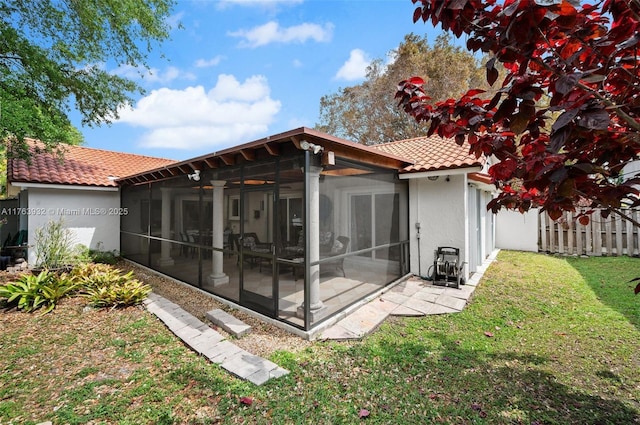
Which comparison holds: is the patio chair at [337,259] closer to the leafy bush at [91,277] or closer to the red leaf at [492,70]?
the red leaf at [492,70]

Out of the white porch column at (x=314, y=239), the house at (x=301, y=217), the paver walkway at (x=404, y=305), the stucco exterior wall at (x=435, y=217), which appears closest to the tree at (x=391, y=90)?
the house at (x=301, y=217)

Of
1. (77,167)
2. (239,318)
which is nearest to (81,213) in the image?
(77,167)

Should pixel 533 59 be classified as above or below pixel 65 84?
below

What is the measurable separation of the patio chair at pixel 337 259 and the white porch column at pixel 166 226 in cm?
554

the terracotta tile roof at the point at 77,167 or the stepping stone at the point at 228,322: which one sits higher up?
the terracotta tile roof at the point at 77,167

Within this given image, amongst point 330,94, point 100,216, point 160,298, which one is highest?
point 330,94

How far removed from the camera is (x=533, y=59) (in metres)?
1.79

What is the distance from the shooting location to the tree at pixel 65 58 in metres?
7.63

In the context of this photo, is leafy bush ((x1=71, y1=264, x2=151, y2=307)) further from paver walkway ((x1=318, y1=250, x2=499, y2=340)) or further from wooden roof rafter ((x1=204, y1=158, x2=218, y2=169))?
paver walkway ((x1=318, y1=250, x2=499, y2=340))

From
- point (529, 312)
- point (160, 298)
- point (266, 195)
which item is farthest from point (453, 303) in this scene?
point (160, 298)

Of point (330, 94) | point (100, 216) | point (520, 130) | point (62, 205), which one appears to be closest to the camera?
point (520, 130)

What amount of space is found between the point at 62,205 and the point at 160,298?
23.8 feet

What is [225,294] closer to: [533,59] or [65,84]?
[533,59]

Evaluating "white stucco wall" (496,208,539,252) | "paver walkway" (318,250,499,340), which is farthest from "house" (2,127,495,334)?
"white stucco wall" (496,208,539,252)
